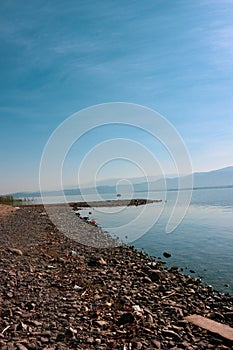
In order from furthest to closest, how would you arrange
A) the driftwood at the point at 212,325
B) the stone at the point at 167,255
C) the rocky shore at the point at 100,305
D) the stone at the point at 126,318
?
the stone at the point at 167,255
the stone at the point at 126,318
the driftwood at the point at 212,325
the rocky shore at the point at 100,305

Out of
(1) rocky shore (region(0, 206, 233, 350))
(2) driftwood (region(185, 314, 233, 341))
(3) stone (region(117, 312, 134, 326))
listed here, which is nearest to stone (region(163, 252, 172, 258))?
(1) rocky shore (region(0, 206, 233, 350))

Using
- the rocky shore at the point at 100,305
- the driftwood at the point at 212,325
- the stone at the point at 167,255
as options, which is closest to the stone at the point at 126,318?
the rocky shore at the point at 100,305

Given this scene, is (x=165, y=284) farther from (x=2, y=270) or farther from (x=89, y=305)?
(x=2, y=270)

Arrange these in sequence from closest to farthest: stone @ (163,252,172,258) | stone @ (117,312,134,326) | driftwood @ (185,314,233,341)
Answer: driftwood @ (185,314,233,341), stone @ (117,312,134,326), stone @ (163,252,172,258)

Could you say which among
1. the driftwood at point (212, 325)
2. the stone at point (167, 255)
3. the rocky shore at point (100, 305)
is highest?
the rocky shore at point (100, 305)

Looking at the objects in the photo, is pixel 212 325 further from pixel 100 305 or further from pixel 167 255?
pixel 167 255

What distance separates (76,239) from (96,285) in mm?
10148

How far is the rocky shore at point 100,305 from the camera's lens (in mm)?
5984

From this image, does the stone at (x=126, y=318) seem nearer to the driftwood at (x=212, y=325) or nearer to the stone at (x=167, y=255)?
the driftwood at (x=212, y=325)

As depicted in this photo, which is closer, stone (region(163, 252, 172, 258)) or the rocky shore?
the rocky shore

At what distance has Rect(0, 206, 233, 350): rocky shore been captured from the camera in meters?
5.98

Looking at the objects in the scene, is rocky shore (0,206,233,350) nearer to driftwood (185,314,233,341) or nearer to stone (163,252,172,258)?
driftwood (185,314,233,341)

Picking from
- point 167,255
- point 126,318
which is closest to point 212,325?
point 126,318

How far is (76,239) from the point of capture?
771 inches
